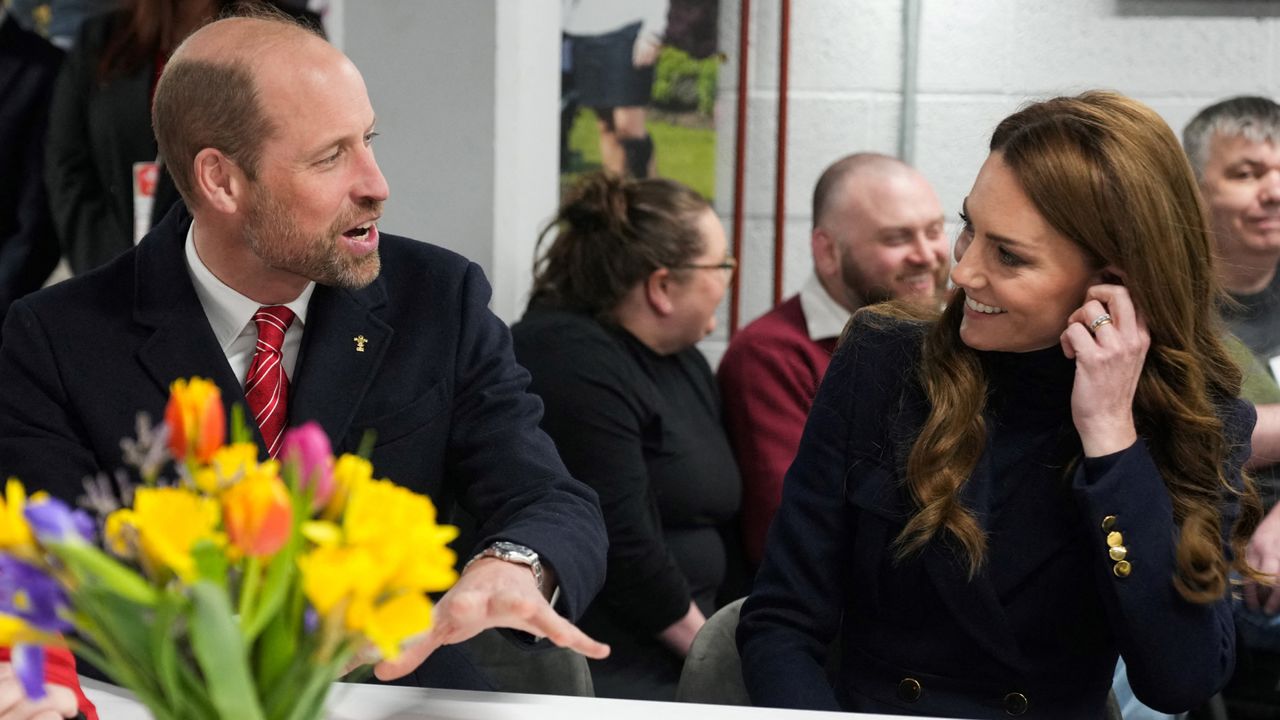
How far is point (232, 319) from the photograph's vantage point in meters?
1.72

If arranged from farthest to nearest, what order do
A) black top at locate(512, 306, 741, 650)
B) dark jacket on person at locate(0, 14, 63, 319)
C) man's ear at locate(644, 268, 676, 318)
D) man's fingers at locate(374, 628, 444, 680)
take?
1. dark jacket on person at locate(0, 14, 63, 319)
2. man's ear at locate(644, 268, 676, 318)
3. black top at locate(512, 306, 741, 650)
4. man's fingers at locate(374, 628, 444, 680)

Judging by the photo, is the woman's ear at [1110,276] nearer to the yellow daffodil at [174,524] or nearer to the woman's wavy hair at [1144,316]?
the woman's wavy hair at [1144,316]

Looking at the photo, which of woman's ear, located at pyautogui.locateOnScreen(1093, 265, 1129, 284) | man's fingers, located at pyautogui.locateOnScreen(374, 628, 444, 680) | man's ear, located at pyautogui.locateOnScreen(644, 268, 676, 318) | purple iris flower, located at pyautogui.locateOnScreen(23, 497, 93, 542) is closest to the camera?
purple iris flower, located at pyautogui.locateOnScreen(23, 497, 93, 542)

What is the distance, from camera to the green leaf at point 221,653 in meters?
0.82

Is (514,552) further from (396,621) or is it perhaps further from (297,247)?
(396,621)

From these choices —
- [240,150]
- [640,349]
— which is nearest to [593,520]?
[240,150]

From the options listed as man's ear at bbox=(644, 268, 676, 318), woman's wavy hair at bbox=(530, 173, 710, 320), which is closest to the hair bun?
woman's wavy hair at bbox=(530, 173, 710, 320)

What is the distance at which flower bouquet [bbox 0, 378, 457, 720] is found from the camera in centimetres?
82

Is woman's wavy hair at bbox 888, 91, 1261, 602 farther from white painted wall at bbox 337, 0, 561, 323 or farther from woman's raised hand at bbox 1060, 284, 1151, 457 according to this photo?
white painted wall at bbox 337, 0, 561, 323

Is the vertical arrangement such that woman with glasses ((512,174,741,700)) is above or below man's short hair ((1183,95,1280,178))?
below

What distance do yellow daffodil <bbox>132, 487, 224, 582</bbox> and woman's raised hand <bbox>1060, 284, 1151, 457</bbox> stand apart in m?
1.06

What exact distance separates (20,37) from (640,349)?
1812 mm

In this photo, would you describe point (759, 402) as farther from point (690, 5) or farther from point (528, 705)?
point (528, 705)

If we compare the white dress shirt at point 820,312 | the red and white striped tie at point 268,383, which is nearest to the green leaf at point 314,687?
the red and white striped tie at point 268,383
